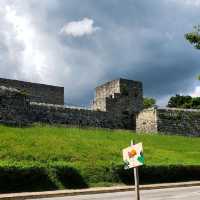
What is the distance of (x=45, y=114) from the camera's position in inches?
1549

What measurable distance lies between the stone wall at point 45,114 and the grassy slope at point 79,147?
2605 mm

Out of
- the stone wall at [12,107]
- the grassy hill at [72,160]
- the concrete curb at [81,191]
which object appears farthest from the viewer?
the stone wall at [12,107]

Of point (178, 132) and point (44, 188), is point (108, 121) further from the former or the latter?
point (44, 188)

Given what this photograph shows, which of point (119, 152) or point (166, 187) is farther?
point (119, 152)

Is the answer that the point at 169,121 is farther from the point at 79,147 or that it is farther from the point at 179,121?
the point at 79,147

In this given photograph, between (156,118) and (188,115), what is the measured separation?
3.86m

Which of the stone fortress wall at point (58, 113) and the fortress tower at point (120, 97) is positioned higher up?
the fortress tower at point (120, 97)

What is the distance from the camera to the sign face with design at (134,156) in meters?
11.3

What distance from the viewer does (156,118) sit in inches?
1758

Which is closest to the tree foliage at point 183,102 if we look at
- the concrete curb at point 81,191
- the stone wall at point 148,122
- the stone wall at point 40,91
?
the stone wall at point 148,122

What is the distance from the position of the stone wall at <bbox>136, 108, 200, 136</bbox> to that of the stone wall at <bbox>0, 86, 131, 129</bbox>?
5.26ft

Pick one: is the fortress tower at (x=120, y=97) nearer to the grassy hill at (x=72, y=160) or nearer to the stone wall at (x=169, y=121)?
the stone wall at (x=169, y=121)

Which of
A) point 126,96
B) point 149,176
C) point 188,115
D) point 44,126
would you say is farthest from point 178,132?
point 149,176

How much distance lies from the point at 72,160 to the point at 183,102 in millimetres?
51721
